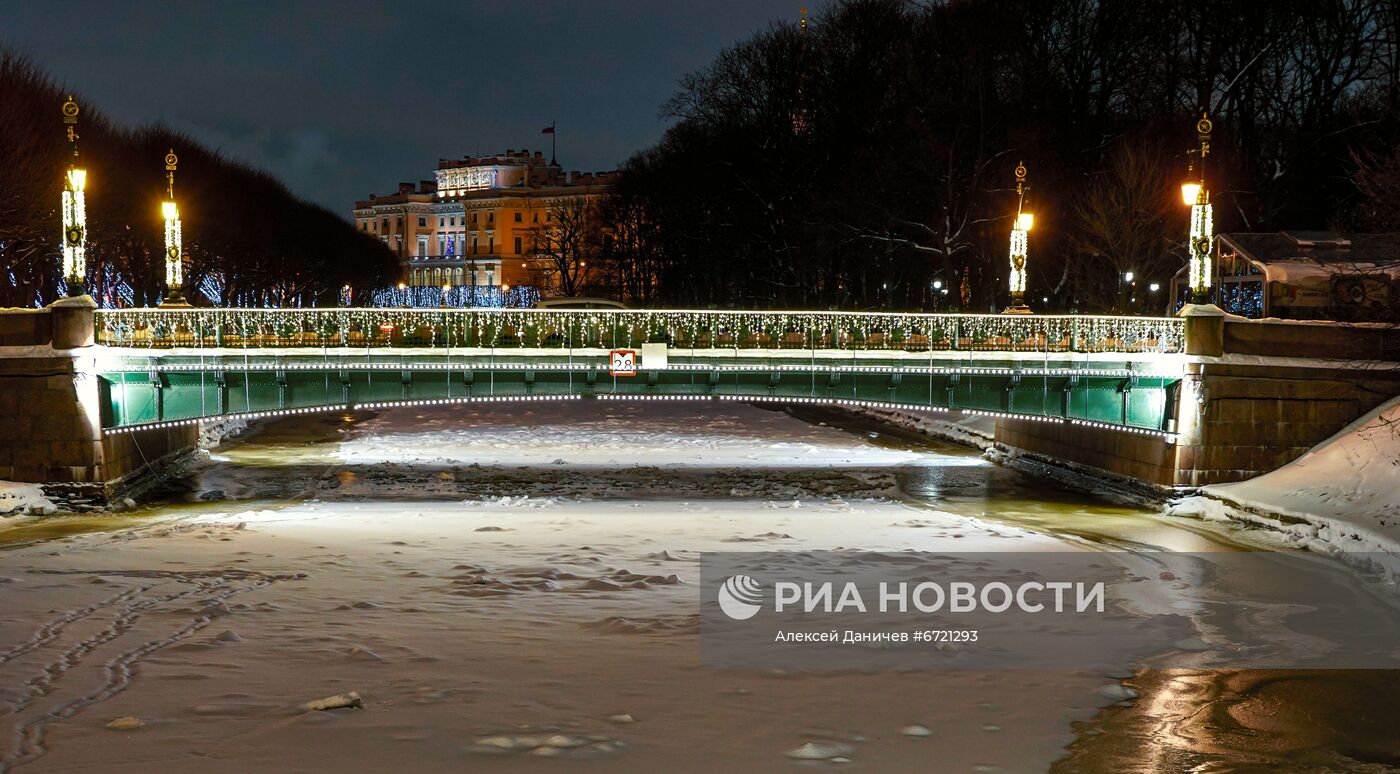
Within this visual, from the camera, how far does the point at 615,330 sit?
33750 millimetres

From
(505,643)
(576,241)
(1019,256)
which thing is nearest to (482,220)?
(576,241)

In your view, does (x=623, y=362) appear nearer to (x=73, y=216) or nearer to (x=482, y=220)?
(x=73, y=216)

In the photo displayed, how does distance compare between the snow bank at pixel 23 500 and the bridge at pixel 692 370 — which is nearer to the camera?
the snow bank at pixel 23 500

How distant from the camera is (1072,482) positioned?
125ft

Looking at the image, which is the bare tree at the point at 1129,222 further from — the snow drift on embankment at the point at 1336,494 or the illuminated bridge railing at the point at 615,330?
the snow drift on embankment at the point at 1336,494

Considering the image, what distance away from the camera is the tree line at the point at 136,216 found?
47.6m

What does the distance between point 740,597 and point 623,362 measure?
1224 cm

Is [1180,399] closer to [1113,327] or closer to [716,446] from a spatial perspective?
[1113,327]

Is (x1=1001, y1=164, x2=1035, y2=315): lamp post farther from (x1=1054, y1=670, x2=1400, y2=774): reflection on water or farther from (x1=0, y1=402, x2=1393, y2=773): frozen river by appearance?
(x1=1054, y1=670, x2=1400, y2=774): reflection on water

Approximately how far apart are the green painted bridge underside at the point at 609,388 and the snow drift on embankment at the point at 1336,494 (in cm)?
293

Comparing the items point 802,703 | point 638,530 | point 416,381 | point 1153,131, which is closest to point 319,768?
point 802,703

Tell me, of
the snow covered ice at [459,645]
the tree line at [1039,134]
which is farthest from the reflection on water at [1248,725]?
the tree line at [1039,134]

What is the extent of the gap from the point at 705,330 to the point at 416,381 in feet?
23.5

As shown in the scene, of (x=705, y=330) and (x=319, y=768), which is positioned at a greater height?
(x=705, y=330)
